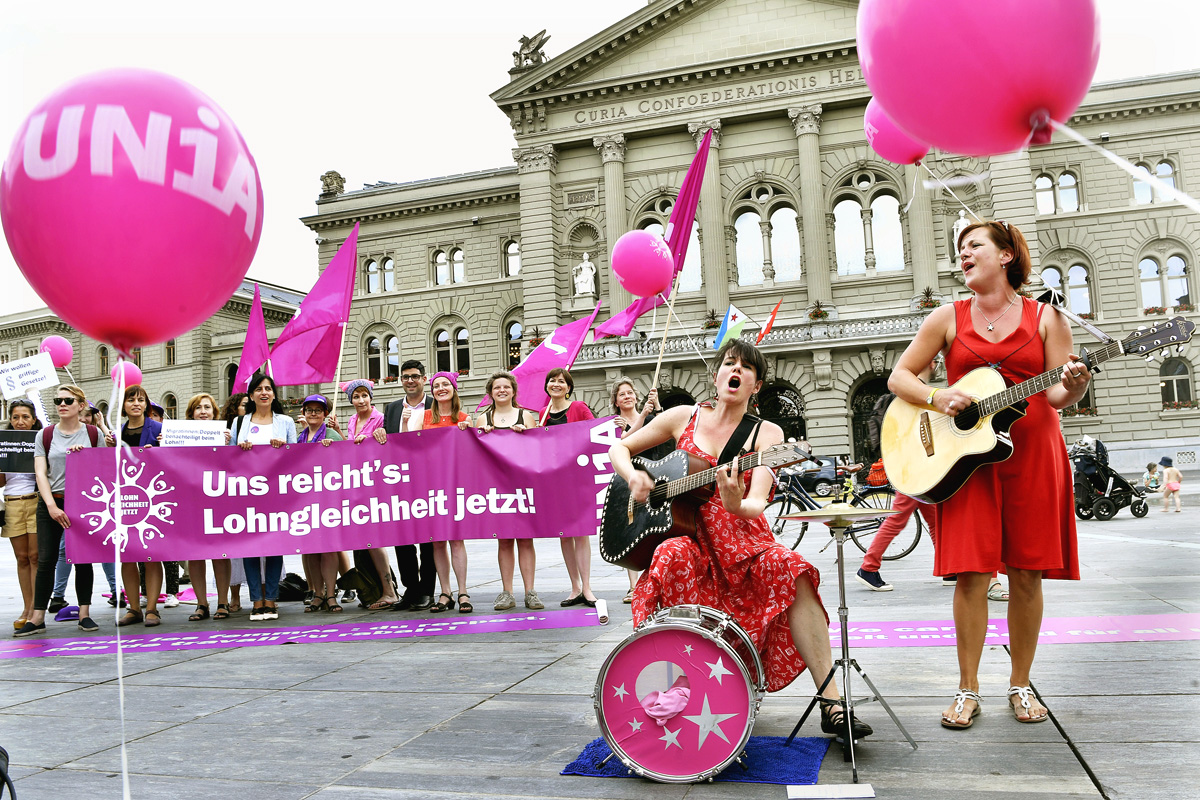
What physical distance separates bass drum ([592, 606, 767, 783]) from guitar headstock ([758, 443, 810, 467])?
→ 58 cm

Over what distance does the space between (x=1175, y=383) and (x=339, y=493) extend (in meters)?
33.3

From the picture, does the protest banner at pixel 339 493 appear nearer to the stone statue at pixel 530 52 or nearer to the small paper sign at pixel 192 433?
the small paper sign at pixel 192 433

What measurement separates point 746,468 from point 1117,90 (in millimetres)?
37628

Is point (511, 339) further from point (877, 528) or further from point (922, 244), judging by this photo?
point (877, 528)

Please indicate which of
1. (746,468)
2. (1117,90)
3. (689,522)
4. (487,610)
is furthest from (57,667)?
(1117,90)

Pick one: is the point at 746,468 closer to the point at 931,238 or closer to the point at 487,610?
the point at 487,610

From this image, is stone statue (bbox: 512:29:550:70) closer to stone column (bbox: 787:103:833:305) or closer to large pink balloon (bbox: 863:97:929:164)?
stone column (bbox: 787:103:833:305)

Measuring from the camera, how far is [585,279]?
35.4 meters

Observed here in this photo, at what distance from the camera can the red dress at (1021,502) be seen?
3.59 m

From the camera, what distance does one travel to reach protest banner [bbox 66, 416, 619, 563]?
749 cm

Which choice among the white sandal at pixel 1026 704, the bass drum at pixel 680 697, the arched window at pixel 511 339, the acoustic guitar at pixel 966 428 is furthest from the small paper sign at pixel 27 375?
the arched window at pixel 511 339

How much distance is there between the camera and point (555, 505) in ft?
24.5

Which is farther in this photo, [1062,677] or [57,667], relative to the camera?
[57,667]

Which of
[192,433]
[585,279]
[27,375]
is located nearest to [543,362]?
[192,433]
